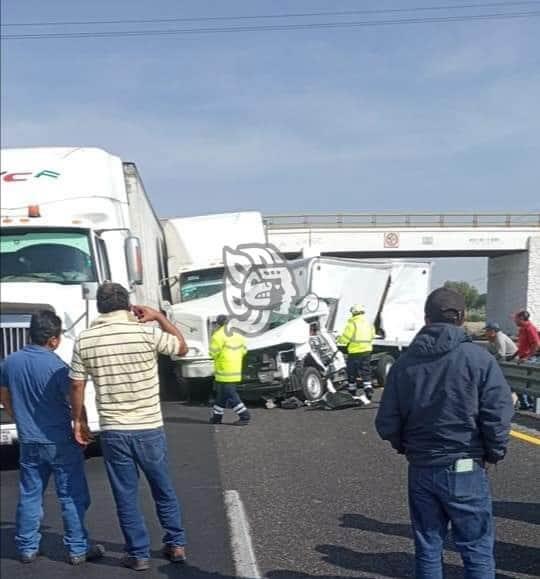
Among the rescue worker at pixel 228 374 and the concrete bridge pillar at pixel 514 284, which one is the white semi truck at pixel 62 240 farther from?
the concrete bridge pillar at pixel 514 284

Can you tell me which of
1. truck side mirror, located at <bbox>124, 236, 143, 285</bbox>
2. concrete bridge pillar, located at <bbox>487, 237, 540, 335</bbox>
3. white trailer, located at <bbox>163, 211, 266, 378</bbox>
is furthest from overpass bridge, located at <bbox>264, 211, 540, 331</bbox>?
truck side mirror, located at <bbox>124, 236, 143, 285</bbox>

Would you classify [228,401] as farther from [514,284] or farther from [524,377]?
[514,284]

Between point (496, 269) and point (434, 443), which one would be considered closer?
point (434, 443)

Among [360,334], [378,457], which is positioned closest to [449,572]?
[378,457]

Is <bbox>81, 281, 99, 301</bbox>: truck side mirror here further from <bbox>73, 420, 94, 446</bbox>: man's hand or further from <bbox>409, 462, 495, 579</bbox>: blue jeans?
<bbox>409, 462, 495, 579</bbox>: blue jeans

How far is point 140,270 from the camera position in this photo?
921 centimetres

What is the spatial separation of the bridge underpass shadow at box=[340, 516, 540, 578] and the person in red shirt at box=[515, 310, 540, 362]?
21.1 feet

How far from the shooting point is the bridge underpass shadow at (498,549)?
4.88 metres

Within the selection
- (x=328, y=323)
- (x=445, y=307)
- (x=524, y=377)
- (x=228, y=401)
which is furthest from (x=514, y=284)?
(x=445, y=307)

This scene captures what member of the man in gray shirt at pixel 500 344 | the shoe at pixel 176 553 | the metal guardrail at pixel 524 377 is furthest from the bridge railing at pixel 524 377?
the shoe at pixel 176 553

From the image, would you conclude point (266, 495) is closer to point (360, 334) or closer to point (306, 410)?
point (306, 410)

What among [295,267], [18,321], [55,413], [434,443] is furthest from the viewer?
[295,267]

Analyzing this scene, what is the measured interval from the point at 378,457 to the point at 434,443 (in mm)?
4627

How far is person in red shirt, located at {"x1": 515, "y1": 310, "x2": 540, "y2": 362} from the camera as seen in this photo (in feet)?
39.9
